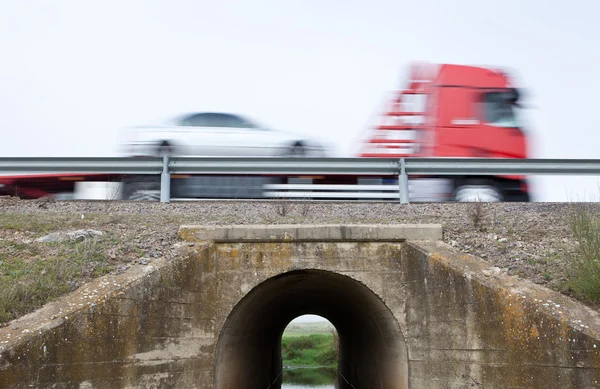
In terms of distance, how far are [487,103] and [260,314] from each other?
676 centimetres

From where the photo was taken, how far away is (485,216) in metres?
8.80

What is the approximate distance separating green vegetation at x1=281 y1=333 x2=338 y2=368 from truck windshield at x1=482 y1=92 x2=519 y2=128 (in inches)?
656

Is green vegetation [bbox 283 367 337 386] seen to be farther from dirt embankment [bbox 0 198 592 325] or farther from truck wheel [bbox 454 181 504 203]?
dirt embankment [bbox 0 198 592 325]

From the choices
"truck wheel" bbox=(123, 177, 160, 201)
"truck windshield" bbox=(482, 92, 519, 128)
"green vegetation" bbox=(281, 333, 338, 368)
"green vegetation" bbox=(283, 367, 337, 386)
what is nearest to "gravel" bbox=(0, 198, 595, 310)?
"truck wheel" bbox=(123, 177, 160, 201)

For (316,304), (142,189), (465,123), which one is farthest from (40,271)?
(465,123)

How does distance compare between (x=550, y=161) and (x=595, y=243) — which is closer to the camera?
(x=595, y=243)

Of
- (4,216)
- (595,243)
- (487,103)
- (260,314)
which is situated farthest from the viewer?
(487,103)

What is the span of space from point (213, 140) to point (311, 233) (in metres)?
5.28

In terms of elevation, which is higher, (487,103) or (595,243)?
(487,103)

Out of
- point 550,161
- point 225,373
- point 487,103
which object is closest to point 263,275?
point 225,373

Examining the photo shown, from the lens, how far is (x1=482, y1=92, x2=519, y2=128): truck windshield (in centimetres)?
1217

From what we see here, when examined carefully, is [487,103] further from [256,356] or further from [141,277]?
[141,277]

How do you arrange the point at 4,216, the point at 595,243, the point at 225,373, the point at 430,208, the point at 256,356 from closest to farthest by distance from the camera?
the point at 595,243
the point at 225,373
the point at 4,216
the point at 430,208
the point at 256,356

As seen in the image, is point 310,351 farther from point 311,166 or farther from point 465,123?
point 311,166
